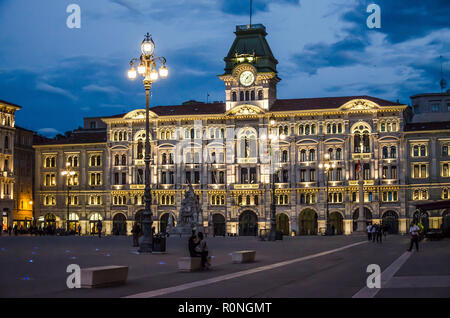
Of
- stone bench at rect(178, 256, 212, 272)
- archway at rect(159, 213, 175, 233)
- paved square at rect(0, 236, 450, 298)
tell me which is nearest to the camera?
paved square at rect(0, 236, 450, 298)

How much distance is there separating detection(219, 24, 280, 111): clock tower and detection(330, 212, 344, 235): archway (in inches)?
640

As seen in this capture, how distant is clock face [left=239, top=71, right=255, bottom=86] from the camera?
94231mm

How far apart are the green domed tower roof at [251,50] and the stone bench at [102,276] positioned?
256 ft

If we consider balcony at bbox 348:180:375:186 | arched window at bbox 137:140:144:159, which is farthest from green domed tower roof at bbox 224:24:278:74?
balcony at bbox 348:180:375:186

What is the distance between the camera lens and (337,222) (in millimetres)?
90750

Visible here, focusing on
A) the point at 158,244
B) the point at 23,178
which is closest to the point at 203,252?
the point at 158,244

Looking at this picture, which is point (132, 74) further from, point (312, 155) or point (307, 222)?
point (307, 222)

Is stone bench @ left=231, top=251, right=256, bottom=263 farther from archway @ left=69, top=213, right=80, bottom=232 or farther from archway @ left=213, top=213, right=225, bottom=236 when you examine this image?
archway @ left=69, top=213, right=80, bottom=232

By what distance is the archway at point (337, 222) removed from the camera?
90.4 meters

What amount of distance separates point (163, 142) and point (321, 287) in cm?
7994

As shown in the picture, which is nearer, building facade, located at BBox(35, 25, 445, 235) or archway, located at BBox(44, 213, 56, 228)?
building facade, located at BBox(35, 25, 445, 235)

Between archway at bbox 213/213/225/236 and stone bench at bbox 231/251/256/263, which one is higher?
stone bench at bbox 231/251/256/263
